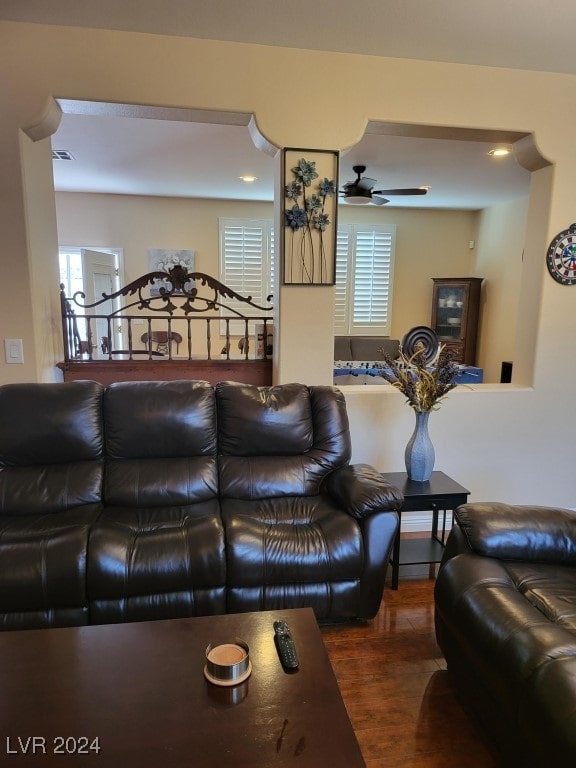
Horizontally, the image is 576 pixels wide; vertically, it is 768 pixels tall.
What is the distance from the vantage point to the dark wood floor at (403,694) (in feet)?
5.28

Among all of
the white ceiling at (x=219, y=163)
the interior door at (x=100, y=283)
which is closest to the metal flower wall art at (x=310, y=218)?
the white ceiling at (x=219, y=163)

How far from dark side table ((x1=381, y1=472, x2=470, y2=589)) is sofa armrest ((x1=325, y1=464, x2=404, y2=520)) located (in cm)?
26

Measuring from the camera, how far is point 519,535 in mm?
1889

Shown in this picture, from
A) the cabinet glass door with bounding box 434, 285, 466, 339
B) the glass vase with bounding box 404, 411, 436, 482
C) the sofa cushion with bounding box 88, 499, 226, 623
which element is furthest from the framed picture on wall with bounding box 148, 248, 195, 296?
the sofa cushion with bounding box 88, 499, 226, 623

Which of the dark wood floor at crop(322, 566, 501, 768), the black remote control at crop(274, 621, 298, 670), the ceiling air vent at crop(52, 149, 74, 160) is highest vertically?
the ceiling air vent at crop(52, 149, 74, 160)

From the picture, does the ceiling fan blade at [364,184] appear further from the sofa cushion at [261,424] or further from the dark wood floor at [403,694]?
the dark wood floor at [403,694]

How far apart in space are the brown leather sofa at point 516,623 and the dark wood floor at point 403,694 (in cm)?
13

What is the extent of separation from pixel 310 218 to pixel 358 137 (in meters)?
0.57

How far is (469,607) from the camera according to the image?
1.64 m

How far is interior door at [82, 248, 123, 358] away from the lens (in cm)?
556

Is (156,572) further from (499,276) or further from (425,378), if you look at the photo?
(499,276)

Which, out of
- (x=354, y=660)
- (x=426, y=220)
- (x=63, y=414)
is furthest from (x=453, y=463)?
(x=426, y=220)

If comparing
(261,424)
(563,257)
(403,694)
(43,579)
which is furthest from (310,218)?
(403,694)

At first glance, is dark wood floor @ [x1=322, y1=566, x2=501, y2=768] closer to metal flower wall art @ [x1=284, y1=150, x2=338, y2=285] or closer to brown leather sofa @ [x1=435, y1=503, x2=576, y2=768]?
brown leather sofa @ [x1=435, y1=503, x2=576, y2=768]
